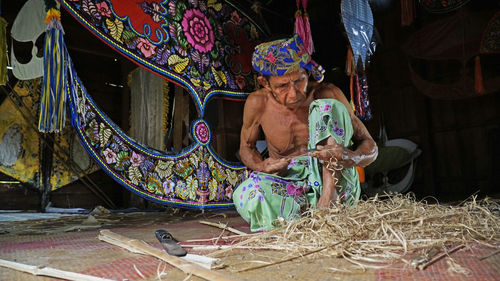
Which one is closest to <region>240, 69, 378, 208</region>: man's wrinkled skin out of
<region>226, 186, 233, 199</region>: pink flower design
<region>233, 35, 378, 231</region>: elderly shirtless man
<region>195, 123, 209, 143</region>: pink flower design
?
<region>233, 35, 378, 231</region>: elderly shirtless man

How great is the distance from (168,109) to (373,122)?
258cm

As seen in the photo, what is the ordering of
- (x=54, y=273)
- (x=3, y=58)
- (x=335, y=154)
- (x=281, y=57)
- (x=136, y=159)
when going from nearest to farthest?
(x=54, y=273) < (x=335, y=154) < (x=281, y=57) < (x=3, y=58) < (x=136, y=159)

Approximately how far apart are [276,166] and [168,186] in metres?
1.21

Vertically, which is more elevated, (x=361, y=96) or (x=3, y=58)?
(x=3, y=58)

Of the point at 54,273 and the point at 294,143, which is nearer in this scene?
the point at 54,273

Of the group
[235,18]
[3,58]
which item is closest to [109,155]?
[3,58]

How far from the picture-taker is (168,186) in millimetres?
2641

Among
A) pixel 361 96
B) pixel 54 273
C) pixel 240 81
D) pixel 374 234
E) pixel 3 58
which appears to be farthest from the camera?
pixel 361 96

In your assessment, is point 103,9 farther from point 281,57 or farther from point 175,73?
point 281,57

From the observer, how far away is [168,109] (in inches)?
173

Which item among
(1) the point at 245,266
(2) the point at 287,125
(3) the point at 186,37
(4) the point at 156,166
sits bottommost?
(1) the point at 245,266

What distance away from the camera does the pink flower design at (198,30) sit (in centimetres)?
286

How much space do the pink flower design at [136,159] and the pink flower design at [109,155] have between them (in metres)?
0.13

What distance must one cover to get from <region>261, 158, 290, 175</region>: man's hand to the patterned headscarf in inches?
18.5
